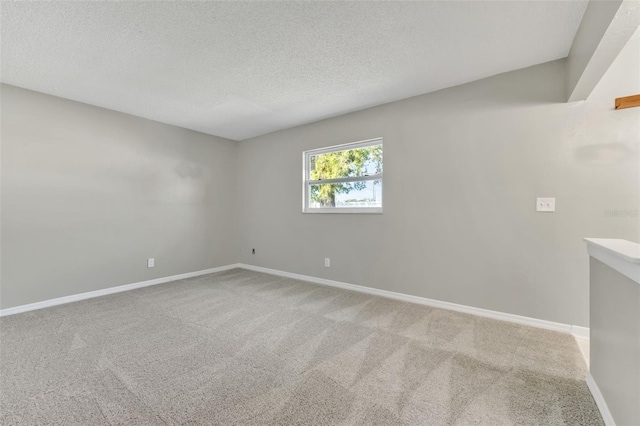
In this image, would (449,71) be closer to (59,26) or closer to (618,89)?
(618,89)

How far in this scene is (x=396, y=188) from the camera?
310cm

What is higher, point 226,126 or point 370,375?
point 226,126

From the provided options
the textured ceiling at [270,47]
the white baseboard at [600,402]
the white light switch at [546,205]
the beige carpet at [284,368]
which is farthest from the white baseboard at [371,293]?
the textured ceiling at [270,47]

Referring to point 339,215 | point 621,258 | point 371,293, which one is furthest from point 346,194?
point 621,258

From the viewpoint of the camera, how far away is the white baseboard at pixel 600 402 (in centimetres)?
123

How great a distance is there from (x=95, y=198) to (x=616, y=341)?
4735 millimetres

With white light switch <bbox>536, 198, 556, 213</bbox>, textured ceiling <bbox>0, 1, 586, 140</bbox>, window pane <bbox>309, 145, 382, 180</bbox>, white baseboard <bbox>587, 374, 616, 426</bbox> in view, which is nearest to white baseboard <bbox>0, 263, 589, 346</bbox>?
white baseboard <bbox>587, 374, 616, 426</bbox>

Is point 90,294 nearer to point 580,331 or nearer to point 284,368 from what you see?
point 284,368

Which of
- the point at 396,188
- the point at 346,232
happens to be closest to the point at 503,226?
the point at 396,188

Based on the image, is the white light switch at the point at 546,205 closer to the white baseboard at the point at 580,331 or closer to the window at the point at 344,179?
the white baseboard at the point at 580,331

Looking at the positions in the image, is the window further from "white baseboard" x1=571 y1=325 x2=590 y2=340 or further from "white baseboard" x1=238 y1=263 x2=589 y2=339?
"white baseboard" x1=571 y1=325 x2=590 y2=340

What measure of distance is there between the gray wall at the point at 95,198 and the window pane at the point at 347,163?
188 centimetres

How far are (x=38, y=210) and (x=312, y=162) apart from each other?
331 cm

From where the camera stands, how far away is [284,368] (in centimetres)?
172
